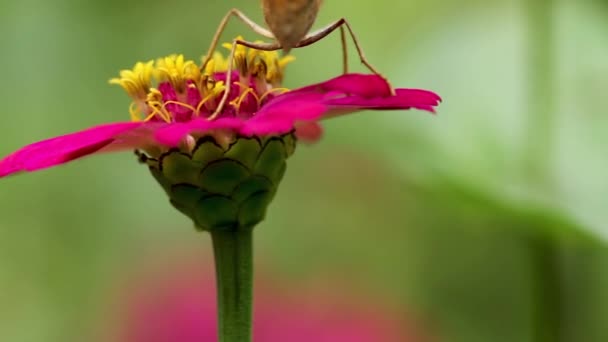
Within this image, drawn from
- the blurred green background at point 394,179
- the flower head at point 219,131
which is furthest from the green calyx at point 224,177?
the blurred green background at point 394,179

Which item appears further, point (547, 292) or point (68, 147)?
point (547, 292)

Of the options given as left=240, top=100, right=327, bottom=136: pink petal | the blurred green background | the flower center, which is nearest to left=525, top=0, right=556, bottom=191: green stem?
the blurred green background

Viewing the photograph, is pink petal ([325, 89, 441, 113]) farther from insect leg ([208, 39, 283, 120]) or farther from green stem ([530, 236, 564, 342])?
green stem ([530, 236, 564, 342])

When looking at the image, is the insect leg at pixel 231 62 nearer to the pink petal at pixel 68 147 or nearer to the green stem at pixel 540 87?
the pink petal at pixel 68 147

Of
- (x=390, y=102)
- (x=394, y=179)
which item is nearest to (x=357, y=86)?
(x=390, y=102)

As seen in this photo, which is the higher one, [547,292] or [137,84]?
[137,84]

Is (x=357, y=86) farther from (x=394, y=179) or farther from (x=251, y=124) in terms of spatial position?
(x=394, y=179)

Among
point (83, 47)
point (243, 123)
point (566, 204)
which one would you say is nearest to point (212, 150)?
point (243, 123)
